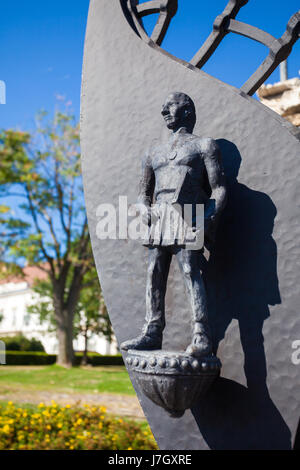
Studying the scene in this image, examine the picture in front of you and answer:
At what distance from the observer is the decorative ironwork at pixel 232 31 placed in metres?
3.21

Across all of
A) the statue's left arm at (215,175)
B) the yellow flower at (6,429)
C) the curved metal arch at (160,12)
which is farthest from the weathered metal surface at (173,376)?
the yellow flower at (6,429)

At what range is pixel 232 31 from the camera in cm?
344

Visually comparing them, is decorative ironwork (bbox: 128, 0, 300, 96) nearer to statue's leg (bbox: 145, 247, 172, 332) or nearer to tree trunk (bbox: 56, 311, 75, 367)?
statue's leg (bbox: 145, 247, 172, 332)

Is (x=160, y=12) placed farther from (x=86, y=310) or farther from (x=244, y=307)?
(x=86, y=310)

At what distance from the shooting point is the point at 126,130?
12.0ft

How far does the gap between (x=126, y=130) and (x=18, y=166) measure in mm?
14784

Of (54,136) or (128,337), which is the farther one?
(54,136)

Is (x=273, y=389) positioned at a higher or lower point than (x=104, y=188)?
lower

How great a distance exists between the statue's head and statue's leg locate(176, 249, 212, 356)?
849 mm
